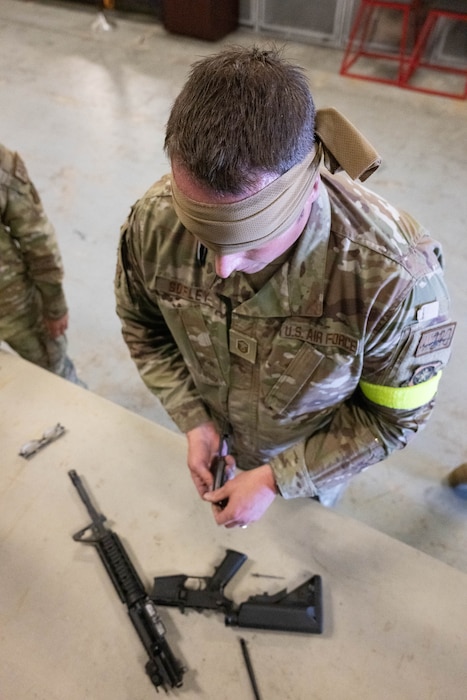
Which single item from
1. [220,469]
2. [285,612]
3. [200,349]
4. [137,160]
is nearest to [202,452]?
[220,469]

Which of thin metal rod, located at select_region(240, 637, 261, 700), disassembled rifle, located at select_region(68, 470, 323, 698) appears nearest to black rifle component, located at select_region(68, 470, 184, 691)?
disassembled rifle, located at select_region(68, 470, 323, 698)

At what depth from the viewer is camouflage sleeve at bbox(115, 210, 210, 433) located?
1230mm

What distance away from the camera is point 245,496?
1.10m

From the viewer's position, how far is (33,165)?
11.6 feet

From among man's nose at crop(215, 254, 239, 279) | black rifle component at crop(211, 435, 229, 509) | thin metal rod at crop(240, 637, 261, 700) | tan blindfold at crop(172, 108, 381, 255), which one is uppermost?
tan blindfold at crop(172, 108, 381, 255)

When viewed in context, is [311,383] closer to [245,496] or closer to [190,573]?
[245,496]

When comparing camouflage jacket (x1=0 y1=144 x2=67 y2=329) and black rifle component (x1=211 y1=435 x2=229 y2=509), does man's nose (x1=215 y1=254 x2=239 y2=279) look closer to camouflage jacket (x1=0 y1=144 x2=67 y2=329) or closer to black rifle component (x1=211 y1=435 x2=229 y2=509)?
black rifle component (x1=211 y1=435 x2=229 y2=509)

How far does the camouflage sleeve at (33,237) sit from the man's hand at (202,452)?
0.76 meters

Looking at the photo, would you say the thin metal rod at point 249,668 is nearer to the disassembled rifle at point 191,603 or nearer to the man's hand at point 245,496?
the disassembled rifle at point 191,603

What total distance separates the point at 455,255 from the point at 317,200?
227cm

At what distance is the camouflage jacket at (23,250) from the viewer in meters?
Result: 1.49

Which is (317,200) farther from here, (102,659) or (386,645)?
(102,659)

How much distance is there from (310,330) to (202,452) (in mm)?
406

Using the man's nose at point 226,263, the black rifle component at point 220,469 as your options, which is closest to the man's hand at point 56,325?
the black rifle component at point 220,469
